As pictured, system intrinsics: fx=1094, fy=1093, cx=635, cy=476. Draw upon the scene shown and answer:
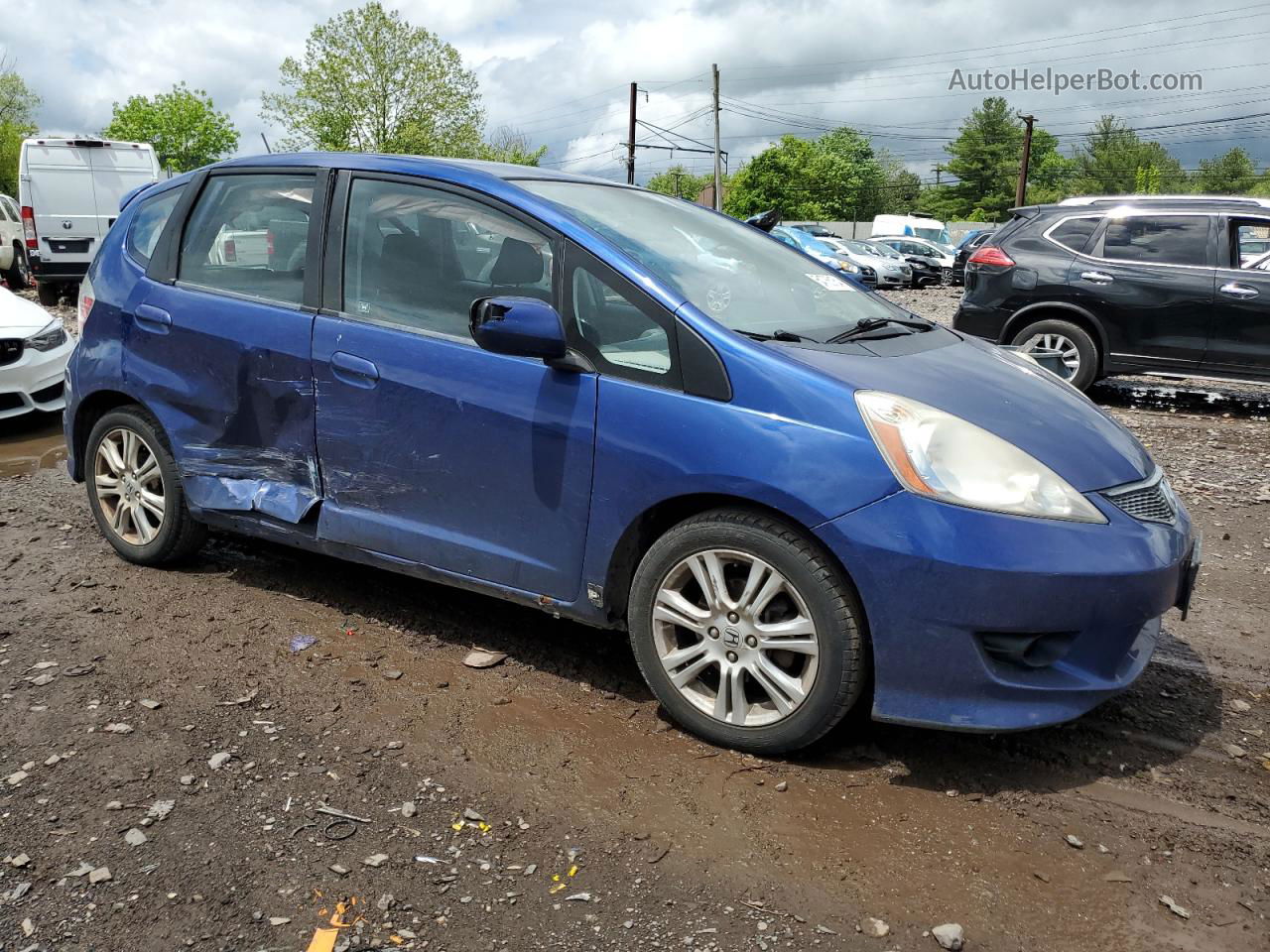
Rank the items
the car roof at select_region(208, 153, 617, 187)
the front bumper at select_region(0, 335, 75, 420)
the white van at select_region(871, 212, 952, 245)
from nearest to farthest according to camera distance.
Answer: the car roof at select_region(208, 153, 617, 187), the front bumper at select_region(0, 335, 75, 420), the white van at select_region(871, 212, 952, 245)

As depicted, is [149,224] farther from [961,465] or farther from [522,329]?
[961,465]

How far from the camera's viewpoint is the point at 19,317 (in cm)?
808

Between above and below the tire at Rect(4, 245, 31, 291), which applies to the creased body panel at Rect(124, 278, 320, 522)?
below

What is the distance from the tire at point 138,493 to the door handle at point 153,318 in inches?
14.8

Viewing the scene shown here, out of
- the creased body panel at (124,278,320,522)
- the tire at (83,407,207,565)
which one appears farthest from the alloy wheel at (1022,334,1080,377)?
the tire at (83,407,207,565)

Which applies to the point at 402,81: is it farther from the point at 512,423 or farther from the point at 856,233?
the point at 512,423

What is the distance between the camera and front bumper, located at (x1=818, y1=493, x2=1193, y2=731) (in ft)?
9.34

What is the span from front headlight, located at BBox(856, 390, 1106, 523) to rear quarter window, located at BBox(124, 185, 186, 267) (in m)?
3.16

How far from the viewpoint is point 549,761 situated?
10.6 feet

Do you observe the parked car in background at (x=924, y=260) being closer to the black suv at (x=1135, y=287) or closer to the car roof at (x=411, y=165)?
the black suv at (x=1135, y=287)

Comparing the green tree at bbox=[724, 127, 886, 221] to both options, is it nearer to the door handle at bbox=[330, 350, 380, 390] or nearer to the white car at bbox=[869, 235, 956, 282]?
the white car at bbox=[869, 235, 956, 282]

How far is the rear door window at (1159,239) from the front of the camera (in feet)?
29.8

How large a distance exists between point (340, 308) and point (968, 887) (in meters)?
2.77

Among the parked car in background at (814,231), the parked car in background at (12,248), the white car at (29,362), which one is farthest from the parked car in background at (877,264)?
the white car at (29,362)
